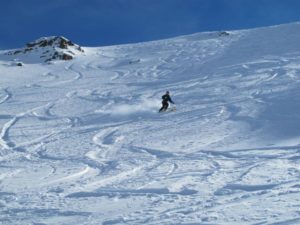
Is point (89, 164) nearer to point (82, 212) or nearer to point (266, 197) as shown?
point (82, 212)

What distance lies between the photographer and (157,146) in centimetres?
1238

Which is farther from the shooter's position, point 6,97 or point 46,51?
point 46,51

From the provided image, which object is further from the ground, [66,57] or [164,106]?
[66,57]

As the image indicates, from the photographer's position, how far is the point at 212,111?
1747 cm

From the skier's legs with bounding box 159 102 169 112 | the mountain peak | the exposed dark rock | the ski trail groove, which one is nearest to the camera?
the skier's legs with bounding box 159 102 169 112

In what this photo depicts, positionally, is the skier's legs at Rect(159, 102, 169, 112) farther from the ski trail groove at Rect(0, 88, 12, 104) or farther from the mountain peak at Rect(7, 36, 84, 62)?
the mountain peak at Rect(7, 36, 84, 62)

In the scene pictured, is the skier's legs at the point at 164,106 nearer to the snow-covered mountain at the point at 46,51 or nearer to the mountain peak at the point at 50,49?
the snow-covered mountain at the point at 46,51

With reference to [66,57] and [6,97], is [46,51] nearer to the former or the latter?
[66,57]

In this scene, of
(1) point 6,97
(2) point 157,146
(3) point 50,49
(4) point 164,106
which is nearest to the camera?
(2) point 157,146

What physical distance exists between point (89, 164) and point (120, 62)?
3282 cm

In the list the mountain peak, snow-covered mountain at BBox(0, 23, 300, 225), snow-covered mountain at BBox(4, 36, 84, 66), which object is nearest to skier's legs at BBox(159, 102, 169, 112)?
snow-covered mountain at BBox(0, 23, 300, 225)

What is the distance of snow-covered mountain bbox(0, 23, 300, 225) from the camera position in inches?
259

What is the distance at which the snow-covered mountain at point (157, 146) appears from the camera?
6574mm

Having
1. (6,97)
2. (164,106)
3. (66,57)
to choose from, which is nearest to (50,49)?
(66,57)
